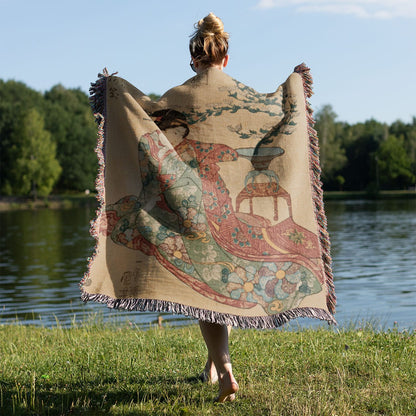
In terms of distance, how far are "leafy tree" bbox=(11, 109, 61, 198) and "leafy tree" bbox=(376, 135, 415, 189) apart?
4392cm

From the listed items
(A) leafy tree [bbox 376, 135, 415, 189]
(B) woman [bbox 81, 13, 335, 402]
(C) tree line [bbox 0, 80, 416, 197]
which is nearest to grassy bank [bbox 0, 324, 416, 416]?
(B) woman [bbox 81, 13, 335, 402]

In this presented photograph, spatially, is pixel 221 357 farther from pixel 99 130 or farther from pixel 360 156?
pixel 360 156

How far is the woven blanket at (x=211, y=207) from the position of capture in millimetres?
3828

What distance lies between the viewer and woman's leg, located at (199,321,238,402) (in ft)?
12.1

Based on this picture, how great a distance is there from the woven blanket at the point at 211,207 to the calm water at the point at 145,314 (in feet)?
11.7

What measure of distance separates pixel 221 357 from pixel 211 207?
0.89m

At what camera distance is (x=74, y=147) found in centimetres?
6706

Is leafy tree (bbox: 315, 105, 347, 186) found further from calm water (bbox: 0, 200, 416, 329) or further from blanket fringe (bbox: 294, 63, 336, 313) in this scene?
blanket fringe (bbox: 294, 63, 336, 313)

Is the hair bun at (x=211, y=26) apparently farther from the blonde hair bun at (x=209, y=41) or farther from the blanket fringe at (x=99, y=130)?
the blanket fringe at (x=99, y=130)

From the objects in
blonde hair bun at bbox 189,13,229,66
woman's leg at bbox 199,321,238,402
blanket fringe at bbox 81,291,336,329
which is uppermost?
blonde hair bun at bbox 189,13,229,66

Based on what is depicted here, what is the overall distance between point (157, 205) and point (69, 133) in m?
66.6

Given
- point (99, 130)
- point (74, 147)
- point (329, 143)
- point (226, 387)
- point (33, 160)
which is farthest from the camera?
point (329, 143)

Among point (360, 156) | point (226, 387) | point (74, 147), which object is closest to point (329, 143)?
point (360, 156)

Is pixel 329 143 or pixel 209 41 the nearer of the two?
pixel 209 41
